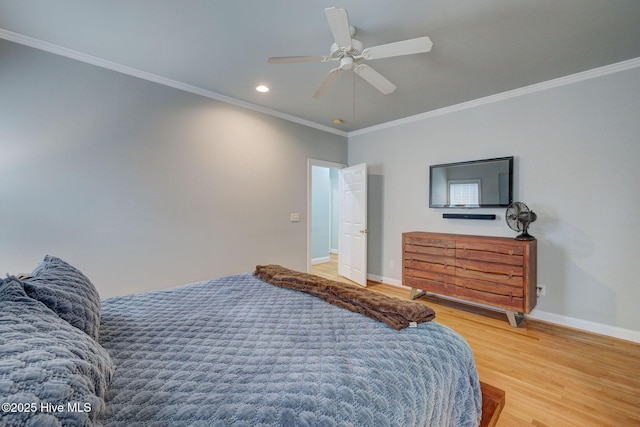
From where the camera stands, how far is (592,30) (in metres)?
2.00

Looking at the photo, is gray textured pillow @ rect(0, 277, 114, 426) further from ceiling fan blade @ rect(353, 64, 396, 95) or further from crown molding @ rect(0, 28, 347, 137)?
crown molding @ rect(0, 28, 347, 137)

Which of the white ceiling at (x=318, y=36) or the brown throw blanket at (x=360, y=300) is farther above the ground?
the white ceiling at (x=318, y=36)

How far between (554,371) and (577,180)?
189 cm

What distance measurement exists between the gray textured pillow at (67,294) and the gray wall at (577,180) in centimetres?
374

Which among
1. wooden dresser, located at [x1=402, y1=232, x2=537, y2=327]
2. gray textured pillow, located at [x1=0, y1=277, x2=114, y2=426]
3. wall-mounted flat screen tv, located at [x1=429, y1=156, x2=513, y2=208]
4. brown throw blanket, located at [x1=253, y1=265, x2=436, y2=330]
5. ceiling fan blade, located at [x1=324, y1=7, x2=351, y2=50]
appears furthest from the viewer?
wall-mounted flat screen tv, located at [x1=429, y1=156, x2=513, y2=208]

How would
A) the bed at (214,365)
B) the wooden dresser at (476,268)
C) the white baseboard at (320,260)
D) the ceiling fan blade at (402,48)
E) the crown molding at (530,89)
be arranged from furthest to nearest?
the white baseboard at (320,260), the wooden dresser at (476,268), the crown molding at (530,89), the ceiling fan blade at (402,48), the bed at (214,365)

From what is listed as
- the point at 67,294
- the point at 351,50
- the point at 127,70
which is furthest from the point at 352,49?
the point at 127,70

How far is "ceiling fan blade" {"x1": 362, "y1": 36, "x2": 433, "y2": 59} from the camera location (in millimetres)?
1668

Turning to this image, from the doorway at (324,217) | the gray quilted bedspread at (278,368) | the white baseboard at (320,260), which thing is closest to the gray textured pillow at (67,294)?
the gray quilted bedspread at (278,368)

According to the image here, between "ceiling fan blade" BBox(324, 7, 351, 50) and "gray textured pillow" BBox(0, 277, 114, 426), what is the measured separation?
1.79 metres

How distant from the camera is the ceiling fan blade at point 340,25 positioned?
146cm

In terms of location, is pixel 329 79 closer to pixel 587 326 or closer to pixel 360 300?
pixel 360 300

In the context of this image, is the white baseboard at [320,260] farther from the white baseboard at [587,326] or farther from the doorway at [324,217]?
the white baseboard at [587,326]

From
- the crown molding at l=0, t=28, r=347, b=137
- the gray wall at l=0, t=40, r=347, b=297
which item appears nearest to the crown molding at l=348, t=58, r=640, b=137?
the crown molding at l=0, t=28, r=347, b=137
